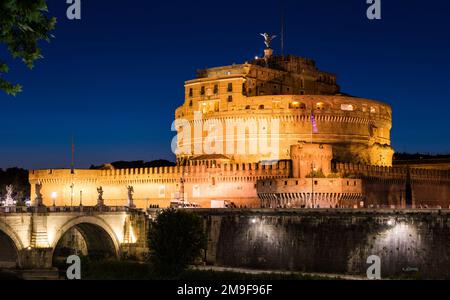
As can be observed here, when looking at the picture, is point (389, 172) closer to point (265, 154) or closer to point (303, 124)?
point (303, 124)

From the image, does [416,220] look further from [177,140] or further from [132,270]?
[177,140]

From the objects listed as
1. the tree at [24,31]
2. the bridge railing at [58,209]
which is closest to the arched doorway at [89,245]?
the bridge railing at [58,209]

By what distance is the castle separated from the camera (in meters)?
66.2

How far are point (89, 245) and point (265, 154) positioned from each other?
65.1ft

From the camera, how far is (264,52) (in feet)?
293

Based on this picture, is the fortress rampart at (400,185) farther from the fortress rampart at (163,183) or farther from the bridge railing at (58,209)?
the bridge railing at (58,209)

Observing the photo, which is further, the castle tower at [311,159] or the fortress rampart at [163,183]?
the fortress rampart at [163,183]

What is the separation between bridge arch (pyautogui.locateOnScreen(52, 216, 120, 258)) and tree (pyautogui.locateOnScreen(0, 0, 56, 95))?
36.9m

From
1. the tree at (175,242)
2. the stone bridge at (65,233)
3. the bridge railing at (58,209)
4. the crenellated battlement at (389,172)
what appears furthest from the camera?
the crenellated battlement at (389,172)

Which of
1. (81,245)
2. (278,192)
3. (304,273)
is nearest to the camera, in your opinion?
(304,273)

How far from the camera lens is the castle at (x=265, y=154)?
6625 centimetres

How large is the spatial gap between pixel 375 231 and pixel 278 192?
49.1ft

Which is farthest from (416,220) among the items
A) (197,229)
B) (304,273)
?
(197,229)

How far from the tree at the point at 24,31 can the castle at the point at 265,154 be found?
4109cm
